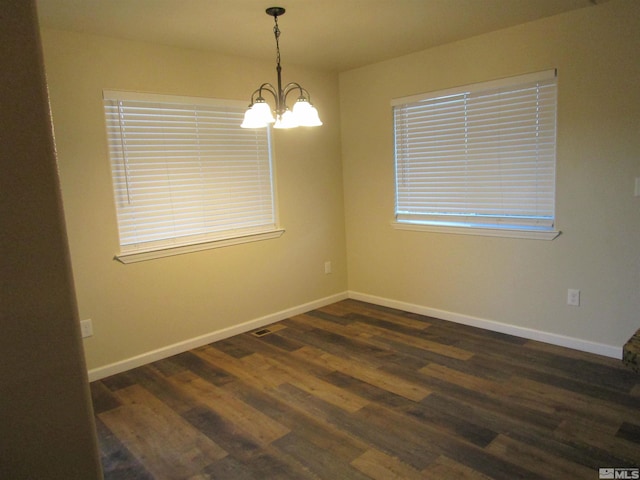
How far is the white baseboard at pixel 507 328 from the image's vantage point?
323 cm

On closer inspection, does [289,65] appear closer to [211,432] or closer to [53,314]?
[211,432]

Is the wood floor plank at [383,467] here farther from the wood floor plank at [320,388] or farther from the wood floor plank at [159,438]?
the wood floor plank at [159,438]

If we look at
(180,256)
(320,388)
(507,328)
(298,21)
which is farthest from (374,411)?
(298,21)

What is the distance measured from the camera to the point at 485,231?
3.74m

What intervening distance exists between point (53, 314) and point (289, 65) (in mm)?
3957

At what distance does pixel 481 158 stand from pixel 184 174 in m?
2.44

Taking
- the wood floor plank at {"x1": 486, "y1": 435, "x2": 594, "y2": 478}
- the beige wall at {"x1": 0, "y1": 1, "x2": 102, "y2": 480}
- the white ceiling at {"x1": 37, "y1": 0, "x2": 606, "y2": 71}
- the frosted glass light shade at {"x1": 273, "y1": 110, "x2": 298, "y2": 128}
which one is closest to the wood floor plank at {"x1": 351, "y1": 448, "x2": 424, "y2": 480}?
the wood floor plank at {"x1": 486, "y1": 435, "x2": 594, "y2": 478}

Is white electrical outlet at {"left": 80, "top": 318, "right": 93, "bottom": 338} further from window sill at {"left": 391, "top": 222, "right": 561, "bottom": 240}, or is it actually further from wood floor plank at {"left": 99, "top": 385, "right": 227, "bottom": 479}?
window sill at {"left": 391, "top": 222, "right": 561, "bottom": 240}

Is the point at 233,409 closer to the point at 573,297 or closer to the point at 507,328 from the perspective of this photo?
the point at 507,328

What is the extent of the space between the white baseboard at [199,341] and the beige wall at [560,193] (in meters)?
0.95

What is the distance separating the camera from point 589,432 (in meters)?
2.34

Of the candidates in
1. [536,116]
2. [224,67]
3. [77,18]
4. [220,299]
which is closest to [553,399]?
[536,116]
